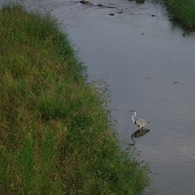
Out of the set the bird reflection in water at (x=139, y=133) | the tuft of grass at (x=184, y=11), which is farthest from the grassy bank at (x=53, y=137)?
the tuft of grass at (x=184, y=11)

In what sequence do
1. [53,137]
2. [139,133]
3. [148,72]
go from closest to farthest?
1. [53,137]
2. [139,133]
3. [148,72]

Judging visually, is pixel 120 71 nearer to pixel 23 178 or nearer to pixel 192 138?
pixel 192 138

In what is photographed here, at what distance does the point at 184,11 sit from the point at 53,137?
11.7m

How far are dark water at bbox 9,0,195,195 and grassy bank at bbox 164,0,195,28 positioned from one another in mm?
414

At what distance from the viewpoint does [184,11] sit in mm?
15914

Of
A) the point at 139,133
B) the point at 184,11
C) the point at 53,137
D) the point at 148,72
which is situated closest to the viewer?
the point at 53,137

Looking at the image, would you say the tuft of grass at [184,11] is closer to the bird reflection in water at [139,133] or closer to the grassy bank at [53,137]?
the grassy bank at [53,137]

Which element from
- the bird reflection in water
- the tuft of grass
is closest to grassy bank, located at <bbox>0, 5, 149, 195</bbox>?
the bird reflection in water

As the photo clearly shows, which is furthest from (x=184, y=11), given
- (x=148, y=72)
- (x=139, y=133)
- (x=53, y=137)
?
(x=53, y=137)

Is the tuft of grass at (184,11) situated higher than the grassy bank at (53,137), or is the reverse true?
the grassy bank at (53,137)

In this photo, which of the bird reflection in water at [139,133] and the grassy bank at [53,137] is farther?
the bird reflection in water at [139,133]

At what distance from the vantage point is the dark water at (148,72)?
21.9ft

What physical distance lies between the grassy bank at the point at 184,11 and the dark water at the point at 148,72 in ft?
1.36

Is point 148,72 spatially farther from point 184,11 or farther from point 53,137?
point 184,11
